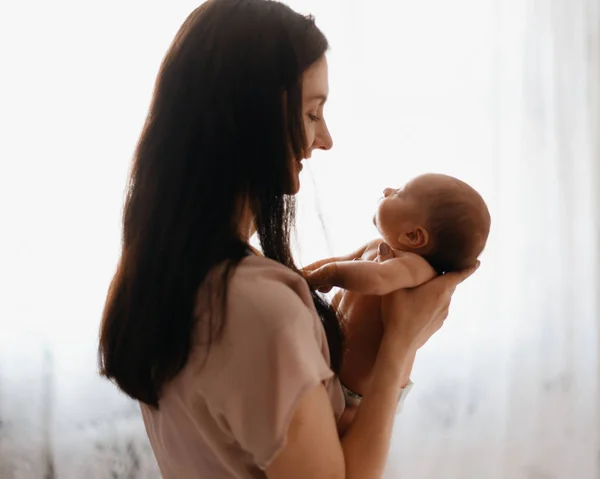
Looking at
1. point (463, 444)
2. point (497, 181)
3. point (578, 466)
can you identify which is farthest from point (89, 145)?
point (578, 466)

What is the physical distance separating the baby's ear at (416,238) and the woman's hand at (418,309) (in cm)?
7

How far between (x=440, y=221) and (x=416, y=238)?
45 millimetres

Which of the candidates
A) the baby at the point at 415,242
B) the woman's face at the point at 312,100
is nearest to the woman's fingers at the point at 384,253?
the baby at the point at 415,242

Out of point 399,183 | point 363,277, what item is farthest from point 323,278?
point 399,183

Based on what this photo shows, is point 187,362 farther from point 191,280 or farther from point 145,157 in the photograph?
point 145,157

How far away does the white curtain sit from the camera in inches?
55.5

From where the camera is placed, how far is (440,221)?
1.00 metres

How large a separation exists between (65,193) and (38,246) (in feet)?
0.40

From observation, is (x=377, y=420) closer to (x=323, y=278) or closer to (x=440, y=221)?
(x=323, y=278)

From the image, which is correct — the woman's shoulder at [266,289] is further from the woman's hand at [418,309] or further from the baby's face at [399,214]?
the baby's face at [399,214]

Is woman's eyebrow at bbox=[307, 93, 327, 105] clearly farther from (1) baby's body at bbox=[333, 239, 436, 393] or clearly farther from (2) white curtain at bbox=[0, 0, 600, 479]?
(2) white curtain at bbox=[0, 0, 600, 479]

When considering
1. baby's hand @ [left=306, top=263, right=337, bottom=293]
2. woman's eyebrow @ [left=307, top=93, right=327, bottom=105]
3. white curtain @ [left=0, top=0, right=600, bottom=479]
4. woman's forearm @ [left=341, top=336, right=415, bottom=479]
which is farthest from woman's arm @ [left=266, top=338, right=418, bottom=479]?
white curtain @ [left=0, top=0, right=600, bottom=479]

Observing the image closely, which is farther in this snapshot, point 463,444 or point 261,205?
point 463,444

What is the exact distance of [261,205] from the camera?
0.78m
